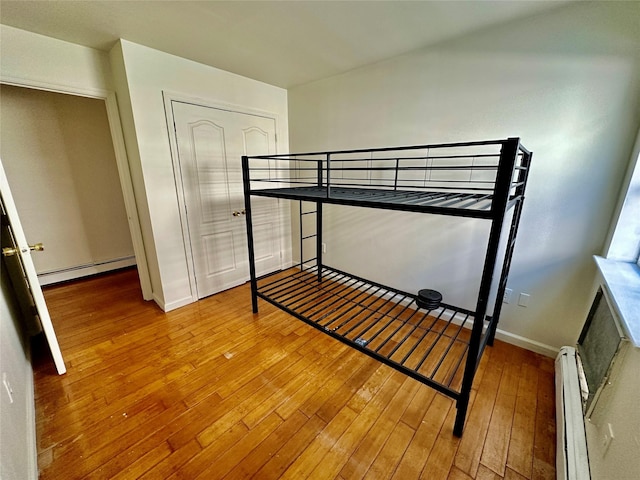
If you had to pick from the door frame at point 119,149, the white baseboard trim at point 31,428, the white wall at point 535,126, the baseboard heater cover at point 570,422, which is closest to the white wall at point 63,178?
the door frame at point 119,149

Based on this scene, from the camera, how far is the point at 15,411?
1.11 meters

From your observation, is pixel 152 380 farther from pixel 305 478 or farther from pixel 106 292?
pixel 106 292

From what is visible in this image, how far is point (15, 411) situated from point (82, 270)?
2.58 m

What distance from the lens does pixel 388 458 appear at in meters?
1.20

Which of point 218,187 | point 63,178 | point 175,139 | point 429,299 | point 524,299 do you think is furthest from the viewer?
point 63,178

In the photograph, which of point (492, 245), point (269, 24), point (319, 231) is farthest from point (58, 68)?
point (492, 245)

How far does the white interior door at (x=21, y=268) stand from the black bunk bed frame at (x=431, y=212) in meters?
1.29

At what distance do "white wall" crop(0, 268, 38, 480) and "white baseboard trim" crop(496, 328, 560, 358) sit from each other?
2.67 metres

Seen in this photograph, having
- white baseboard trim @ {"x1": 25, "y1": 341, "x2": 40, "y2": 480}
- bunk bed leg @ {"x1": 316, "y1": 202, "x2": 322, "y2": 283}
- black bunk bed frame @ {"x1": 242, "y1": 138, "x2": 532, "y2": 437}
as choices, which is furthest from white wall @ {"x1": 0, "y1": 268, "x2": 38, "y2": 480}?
bunk bed leg @ {"x1": 316, "y1": 202, "x2": 322, "y2": 283}

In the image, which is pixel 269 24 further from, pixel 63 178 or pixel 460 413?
pixel 63 178

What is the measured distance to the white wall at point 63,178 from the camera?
2.60m

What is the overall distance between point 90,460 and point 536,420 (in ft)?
7.34

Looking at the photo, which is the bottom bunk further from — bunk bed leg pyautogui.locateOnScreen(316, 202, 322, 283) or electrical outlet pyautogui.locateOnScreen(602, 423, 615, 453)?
electrical outlet pyautogui.locateOnScreen(602, 423, 615, 453)

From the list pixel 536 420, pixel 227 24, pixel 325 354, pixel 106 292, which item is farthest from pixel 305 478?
pixel 106 292
